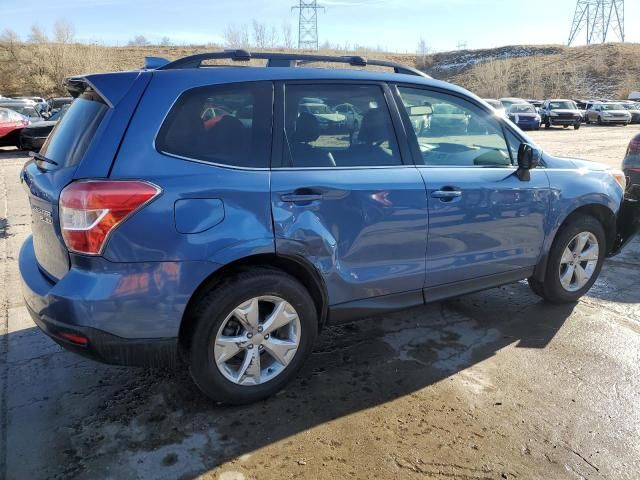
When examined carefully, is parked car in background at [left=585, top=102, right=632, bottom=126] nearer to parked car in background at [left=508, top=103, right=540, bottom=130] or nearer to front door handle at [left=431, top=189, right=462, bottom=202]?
parked car in background at [left=508, top=103, right=540, bottom=130]

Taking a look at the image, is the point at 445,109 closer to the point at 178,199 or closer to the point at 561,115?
the point at 178,199

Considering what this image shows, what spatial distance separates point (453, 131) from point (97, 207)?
2.47 metres

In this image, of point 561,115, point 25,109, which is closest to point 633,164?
point 25,109

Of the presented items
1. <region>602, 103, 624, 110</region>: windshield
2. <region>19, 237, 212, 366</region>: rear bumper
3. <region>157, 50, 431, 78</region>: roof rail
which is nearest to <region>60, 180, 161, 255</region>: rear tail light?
<region>19, 237, 212, 366</region>: rear bumper

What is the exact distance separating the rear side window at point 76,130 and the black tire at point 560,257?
135 inches

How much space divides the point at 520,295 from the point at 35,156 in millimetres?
4026

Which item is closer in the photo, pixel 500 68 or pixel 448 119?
pixel 448 119

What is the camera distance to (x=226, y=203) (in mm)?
2666

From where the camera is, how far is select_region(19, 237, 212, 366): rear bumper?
2514 mm

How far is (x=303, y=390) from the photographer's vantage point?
3197 millimetres

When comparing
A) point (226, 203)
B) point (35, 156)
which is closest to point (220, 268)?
point (226, 203)

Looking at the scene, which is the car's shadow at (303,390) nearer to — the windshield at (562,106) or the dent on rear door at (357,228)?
the dent on rear door at (357,228)

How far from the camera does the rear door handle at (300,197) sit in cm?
283

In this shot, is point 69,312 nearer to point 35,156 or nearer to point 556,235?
point 35,156
